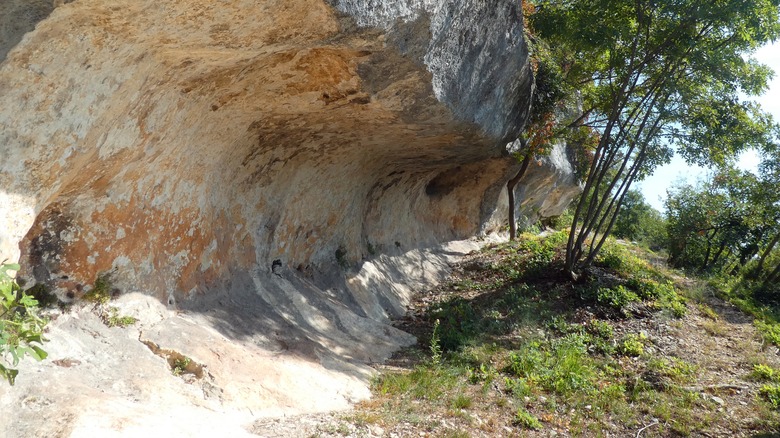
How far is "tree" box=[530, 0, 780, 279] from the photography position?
8.38 meters

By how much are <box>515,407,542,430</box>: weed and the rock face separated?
5.20ft

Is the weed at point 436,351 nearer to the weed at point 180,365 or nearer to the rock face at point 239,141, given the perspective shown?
the rock face at point 239,141

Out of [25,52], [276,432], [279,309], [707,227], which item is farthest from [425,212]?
[707,227]

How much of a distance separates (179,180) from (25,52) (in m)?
2.18

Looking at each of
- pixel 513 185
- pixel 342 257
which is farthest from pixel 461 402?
pixel 513 185

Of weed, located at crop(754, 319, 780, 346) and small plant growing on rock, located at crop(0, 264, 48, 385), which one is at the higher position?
weed, located at crop(754, 319, 780, 346)

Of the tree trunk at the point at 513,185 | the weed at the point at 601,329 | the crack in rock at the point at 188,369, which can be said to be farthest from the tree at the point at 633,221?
the crack in rock at the point at 188,369

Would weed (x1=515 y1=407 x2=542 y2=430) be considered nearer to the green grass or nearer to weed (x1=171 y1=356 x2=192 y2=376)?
the green grass

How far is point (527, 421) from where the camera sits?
518 cm

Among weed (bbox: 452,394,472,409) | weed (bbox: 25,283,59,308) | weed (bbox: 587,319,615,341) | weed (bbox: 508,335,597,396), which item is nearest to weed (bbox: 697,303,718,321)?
weed (bbox: 587,319,615,341)

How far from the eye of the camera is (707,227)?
19891mm

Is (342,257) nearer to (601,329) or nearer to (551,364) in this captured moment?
(551,364)

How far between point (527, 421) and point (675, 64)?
6.73 metres

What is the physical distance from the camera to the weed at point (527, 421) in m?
5.15
